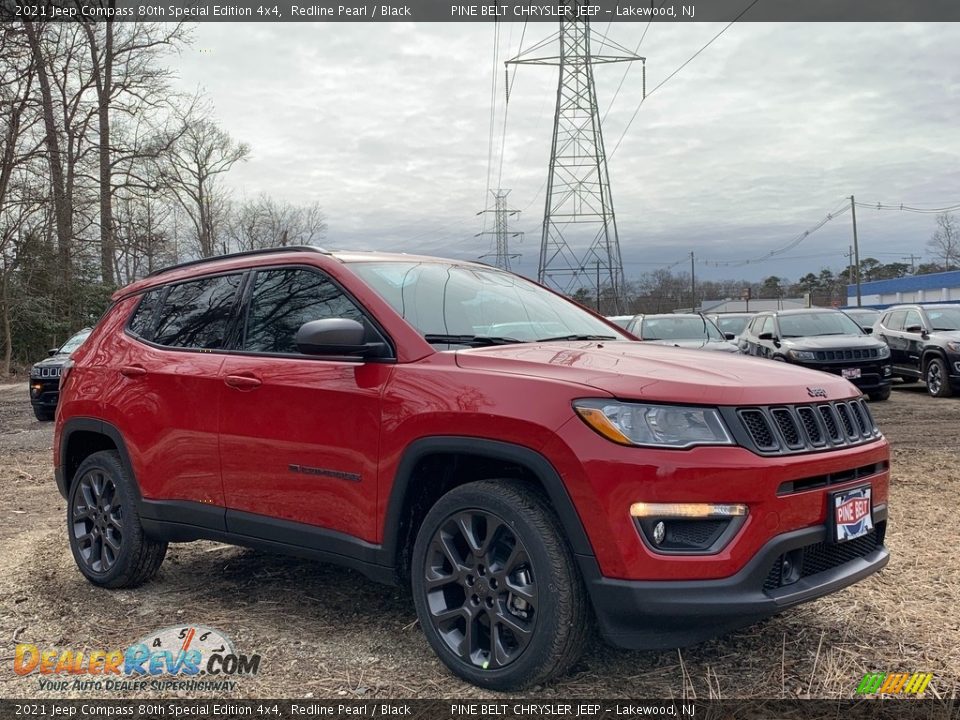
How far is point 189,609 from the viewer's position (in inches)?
168

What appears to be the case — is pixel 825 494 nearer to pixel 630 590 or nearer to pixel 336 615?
pixel 630 590

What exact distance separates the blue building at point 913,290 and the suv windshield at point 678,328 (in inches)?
1776

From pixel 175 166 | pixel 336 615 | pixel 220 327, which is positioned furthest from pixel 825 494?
pixel 175 166

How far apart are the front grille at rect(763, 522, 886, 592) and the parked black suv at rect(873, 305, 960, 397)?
12.5 m

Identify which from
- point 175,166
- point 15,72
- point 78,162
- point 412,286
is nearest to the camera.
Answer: point 412,286

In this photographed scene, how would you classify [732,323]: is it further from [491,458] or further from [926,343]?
[491,458]

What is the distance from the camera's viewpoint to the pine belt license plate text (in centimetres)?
301

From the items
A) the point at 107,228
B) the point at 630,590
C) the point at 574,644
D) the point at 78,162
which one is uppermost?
the point at 78,162

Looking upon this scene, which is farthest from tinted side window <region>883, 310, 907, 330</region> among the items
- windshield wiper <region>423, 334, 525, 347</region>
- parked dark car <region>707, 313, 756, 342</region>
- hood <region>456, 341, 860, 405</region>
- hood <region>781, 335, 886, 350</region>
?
windshield wiper <region>423, 334, 525, 347</region>

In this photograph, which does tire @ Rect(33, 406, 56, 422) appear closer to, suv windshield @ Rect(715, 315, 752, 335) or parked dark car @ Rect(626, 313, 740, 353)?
parked dark car @ Rect(626, 313, 740, 353)

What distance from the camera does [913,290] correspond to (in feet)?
240

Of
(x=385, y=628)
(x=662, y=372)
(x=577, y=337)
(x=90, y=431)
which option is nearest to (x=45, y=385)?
(x=90, y=431)

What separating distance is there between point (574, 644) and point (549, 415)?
0.81m

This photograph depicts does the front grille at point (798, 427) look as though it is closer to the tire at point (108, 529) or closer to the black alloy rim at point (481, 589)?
the black alloy rim at point (481, 589)
